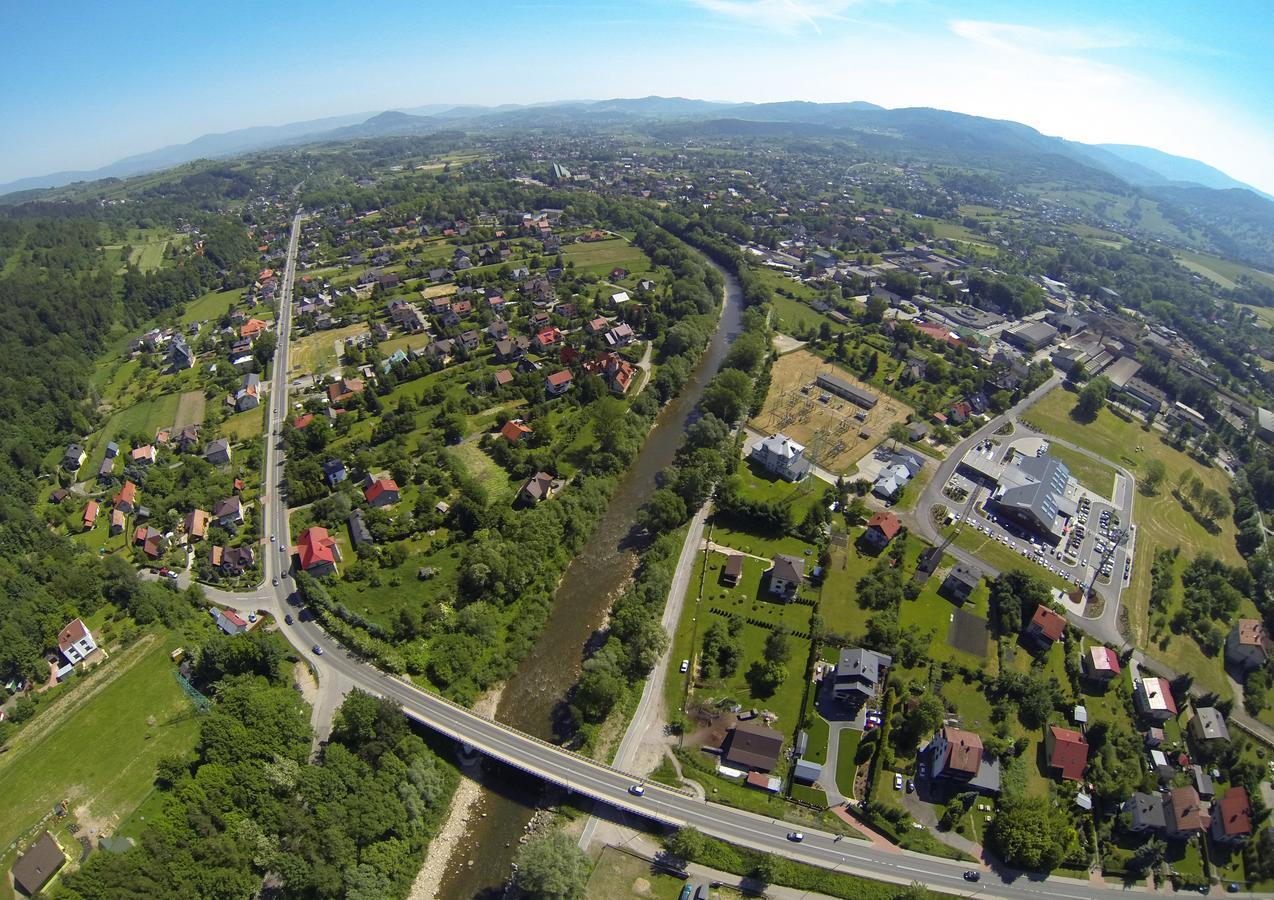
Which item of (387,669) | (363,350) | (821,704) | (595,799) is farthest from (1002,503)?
(363,350)

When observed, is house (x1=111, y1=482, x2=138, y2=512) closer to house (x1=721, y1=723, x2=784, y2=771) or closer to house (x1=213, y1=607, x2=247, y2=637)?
house (x1=213, y1=607, x2=247, y2=637)

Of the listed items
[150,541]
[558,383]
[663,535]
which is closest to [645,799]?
[663,535]

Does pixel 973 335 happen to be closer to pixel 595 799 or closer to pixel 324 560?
pixel 595 799

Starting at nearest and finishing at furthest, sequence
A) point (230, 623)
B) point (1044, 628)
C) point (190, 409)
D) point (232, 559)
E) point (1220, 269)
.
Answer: point (1044, 628), point (230, 623), point (232, 559), point (190, 409), point (1220, 269)


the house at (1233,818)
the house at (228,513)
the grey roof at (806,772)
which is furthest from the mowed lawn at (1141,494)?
the house at (228,513)

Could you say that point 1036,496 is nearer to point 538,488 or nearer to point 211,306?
point 538,488

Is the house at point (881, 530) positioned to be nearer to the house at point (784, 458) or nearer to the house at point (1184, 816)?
the house at point (784, 458)
